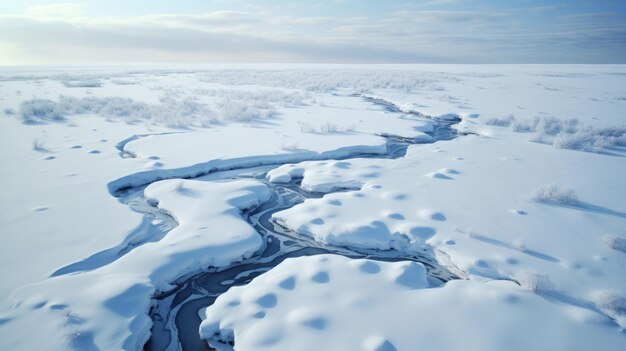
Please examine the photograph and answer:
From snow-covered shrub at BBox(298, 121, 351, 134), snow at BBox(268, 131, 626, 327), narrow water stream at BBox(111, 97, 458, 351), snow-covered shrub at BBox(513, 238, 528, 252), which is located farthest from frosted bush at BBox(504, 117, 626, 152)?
narrow water stream at BBox(111, 97, 458, 351)

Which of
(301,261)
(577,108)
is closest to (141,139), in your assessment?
(301,261)

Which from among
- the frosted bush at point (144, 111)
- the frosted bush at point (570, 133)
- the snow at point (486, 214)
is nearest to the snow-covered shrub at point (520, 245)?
the snow at point (486, 214)

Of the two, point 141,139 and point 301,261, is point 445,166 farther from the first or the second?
point 141,139

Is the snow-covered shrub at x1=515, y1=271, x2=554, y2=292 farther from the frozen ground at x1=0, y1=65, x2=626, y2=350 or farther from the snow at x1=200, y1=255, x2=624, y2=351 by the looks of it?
the snow at x1=200, y1=255, x2=624, y2=351

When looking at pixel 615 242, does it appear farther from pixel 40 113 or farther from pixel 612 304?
A: pixel 40 113

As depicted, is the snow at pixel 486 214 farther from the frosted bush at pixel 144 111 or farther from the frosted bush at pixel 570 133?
the frosted bush at pixel 144 111

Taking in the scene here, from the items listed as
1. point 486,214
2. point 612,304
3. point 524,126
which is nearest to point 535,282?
point 612,304
